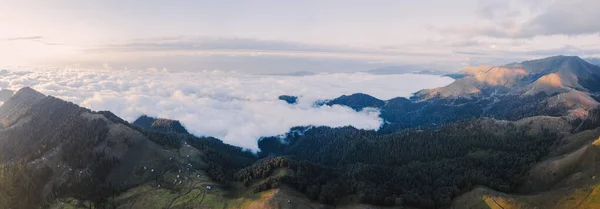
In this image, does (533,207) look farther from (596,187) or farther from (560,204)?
(596,187)

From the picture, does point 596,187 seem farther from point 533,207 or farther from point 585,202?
point 533,207

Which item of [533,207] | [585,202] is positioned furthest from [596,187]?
[533,207]

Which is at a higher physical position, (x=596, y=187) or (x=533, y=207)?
(x=596, y=187)

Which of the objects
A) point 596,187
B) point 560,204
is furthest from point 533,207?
point 596,187

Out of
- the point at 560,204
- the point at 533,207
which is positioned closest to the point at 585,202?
the point at 560,204

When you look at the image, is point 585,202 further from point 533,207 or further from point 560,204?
point 533,207
